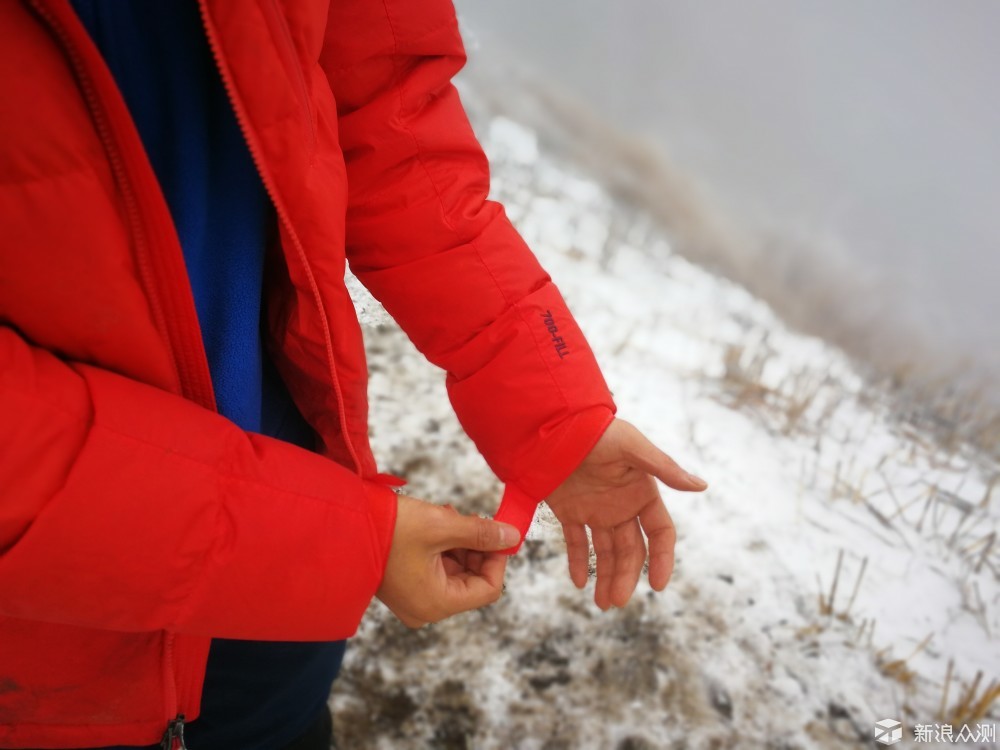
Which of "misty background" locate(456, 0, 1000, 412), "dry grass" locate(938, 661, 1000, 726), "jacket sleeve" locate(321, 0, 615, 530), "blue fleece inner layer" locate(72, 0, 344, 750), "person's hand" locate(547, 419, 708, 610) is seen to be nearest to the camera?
"blue fleece inner layer" locate(72, 0, 344, 750)

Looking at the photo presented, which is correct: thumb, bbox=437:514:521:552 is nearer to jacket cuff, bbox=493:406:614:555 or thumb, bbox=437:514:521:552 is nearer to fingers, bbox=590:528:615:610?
jacket cuff, bbox=493:406:614:555

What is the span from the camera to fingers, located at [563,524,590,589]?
120 cm

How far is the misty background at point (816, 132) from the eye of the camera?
4637mm

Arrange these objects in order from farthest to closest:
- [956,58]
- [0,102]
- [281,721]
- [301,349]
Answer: [956,58] < [281,721] < [301,349] < [0,102]

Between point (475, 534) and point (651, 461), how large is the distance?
1.22ft

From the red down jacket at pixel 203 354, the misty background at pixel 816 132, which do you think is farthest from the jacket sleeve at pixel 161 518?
the misty background at pixel 816 132

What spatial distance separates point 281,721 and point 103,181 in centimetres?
94

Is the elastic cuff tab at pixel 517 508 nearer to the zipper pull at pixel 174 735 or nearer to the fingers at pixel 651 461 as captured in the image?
the fingers at pixel 651 461

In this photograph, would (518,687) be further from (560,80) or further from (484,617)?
(560,80)

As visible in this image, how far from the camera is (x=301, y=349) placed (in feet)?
2.92

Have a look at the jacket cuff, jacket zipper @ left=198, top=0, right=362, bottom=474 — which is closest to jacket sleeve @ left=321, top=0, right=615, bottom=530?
the jacket cuff

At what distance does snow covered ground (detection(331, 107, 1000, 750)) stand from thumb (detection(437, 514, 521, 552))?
351 mm

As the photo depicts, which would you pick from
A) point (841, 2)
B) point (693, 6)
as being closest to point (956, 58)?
point (841, 2)

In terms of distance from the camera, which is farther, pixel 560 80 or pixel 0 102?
pixel 560 80
